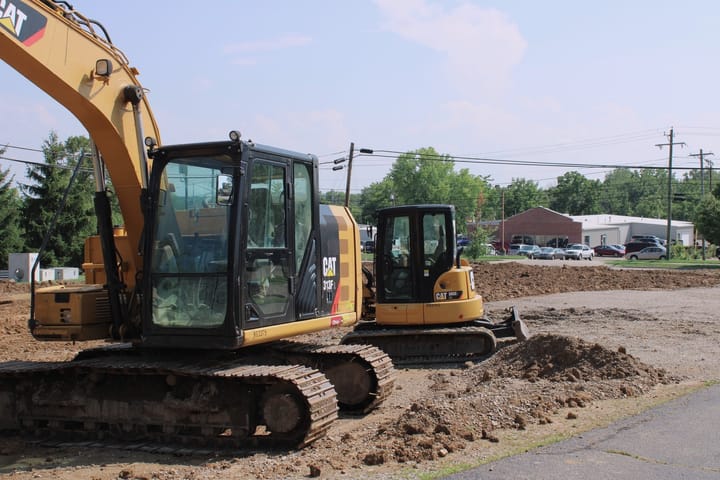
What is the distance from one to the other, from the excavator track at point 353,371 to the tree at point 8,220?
40.4 m

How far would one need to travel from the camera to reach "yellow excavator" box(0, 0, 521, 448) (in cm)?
745

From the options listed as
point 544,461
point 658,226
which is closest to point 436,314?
point 544,461

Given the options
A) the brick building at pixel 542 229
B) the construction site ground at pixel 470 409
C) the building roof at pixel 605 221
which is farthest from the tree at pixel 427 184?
the construction site ground at pixel 470 409

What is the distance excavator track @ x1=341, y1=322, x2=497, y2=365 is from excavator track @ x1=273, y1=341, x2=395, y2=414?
13.7 ft

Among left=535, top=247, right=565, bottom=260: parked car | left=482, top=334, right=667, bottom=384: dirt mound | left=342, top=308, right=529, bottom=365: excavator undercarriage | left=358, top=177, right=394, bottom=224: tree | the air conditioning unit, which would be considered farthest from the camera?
left=358, top=177, right=394, bottom=224: tree

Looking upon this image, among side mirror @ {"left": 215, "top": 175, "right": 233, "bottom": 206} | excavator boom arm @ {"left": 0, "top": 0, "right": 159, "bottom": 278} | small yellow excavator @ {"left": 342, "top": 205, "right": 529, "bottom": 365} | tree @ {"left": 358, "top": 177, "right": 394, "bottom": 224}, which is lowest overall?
small yellow excavator @ {"left": 342, "top": 205, "right": 529, "bottom": 365}

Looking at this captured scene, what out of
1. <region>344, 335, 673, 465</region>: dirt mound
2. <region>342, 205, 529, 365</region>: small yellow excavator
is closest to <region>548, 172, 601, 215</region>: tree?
<region>342, 205, 529, 365</region>: small yellow excavator

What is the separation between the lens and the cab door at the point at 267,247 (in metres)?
7.48

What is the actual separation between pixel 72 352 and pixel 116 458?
25.0ft

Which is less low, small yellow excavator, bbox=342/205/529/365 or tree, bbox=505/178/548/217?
tree, bbox=505/178/548/217

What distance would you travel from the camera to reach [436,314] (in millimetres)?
13555

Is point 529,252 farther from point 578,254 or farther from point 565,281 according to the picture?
point 565,281

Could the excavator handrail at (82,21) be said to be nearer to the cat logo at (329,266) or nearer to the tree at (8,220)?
the cat logo at (329,266)

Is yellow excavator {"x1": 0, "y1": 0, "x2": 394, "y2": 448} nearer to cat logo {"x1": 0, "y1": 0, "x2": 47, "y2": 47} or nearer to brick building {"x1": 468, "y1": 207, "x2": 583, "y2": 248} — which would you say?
cat logo {"x1": 0, "y1": 0, "x2": 47, "y2": 47}
